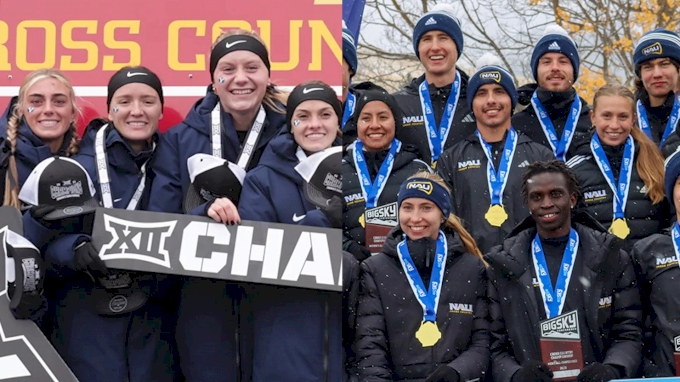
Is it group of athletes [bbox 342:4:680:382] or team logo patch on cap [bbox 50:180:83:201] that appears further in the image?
group of athletes [bbox 342:4:680:382]

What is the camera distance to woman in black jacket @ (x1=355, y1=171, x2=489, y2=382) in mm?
3633

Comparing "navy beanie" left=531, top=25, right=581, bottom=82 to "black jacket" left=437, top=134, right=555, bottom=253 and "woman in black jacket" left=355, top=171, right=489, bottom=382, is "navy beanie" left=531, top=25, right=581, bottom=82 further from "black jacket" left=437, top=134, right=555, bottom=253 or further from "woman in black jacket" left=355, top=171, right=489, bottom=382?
"woman in black jacket" left=355, top=171, right=489, bottom=382

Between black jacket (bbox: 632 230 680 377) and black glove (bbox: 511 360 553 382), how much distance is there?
1.40 ft

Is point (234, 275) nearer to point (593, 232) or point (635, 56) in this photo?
point (593, 232)

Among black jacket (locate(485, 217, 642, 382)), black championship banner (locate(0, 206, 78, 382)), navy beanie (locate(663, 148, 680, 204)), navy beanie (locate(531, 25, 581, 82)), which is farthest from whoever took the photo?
navy beanie (locate(531, 25, 581, 82))

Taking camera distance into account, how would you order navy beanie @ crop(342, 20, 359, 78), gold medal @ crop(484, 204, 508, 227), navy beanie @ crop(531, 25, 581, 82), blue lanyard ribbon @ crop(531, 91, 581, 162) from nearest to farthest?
gold medal @ crop(484, 204, 508, 227) < navy beanie @ crop(342, 20, 359, 78) < blue lanyard ribbon @ crop(531, 91, 581, 162) < navy beanie @ crop(531, 25, 581, 82)

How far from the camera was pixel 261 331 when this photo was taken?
356 cm

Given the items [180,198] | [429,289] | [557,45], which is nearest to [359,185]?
[429,289]

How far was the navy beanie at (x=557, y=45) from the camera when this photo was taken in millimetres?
4254

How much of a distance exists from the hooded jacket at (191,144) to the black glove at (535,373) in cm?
117

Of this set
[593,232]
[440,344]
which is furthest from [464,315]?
→ [593,232]

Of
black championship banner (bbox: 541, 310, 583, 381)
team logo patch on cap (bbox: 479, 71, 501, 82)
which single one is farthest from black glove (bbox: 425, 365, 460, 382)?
team logo patch on cap (bbox: 479, 71, 501, 82)

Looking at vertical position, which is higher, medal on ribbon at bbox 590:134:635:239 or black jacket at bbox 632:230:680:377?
medal on ribbon at bbox 590:134:635:239

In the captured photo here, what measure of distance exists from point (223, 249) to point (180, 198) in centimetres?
27
